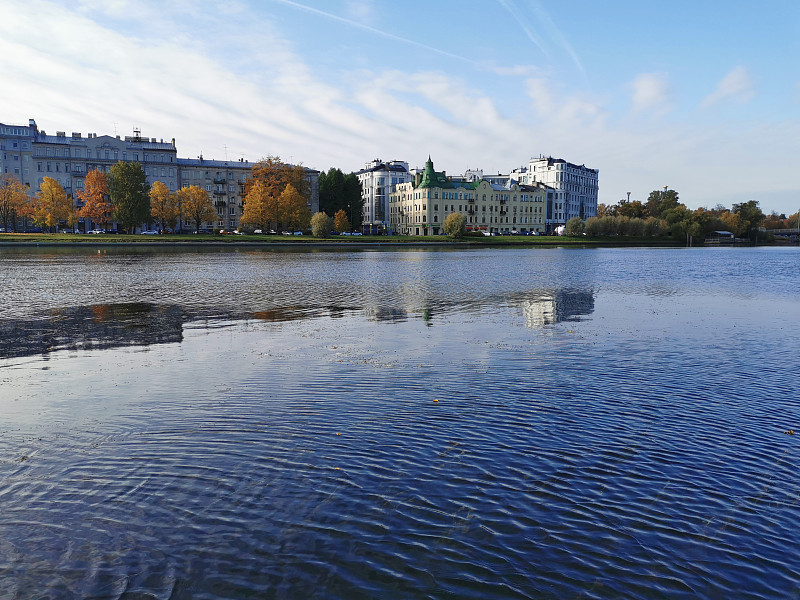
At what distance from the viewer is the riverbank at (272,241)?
103312mm

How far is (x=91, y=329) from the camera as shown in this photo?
22.6 metres

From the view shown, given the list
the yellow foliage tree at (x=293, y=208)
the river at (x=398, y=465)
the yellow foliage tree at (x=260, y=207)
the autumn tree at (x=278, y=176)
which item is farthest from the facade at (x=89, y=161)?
the river at (x=398, y=465)

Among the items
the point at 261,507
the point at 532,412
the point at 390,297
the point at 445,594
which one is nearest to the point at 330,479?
the point at 261,507

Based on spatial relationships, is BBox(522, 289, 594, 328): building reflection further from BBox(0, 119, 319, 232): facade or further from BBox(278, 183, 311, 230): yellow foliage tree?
BBox(0, 119, 319, 232): facade

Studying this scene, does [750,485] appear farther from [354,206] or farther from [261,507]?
[354,206]

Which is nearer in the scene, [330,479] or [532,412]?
[330,479]

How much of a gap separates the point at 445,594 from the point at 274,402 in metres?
Result: 7.27

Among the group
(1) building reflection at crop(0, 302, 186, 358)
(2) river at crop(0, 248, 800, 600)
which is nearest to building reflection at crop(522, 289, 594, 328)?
(2) river at crop(0, 248, 800, 600)

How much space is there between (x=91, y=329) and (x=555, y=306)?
2144 centimetres

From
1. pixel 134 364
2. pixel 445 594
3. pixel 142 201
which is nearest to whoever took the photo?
pixel 445 594

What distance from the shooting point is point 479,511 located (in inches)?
312

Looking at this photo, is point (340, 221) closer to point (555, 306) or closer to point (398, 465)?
point (555, 306)

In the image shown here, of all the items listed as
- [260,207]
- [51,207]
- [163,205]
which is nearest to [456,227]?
[260,207]

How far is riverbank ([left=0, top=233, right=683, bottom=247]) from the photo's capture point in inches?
4067
